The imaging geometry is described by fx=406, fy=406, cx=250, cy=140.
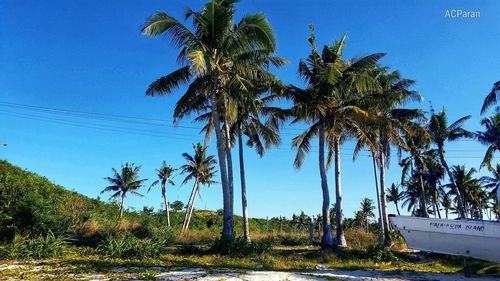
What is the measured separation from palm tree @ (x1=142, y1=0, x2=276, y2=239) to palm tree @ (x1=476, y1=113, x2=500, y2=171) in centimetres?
2121

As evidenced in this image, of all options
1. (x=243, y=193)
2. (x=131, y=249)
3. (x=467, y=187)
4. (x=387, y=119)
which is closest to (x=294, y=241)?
(x=243, y=193)

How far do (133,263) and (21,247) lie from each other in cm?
456

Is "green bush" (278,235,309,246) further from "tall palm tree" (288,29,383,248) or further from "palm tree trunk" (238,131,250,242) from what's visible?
"tall palm tree" (288,29,383,248)

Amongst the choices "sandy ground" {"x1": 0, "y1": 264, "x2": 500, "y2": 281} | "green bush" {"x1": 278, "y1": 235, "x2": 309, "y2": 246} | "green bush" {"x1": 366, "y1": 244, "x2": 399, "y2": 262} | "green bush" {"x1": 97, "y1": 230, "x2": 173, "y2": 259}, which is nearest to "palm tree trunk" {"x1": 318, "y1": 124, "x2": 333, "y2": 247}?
"green bush" {"x1": 366, "y1": 244, "x2": 399, "y2": 262}

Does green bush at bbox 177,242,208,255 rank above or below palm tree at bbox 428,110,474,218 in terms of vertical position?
below

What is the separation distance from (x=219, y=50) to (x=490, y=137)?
24.1 m

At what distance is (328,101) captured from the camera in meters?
21.8

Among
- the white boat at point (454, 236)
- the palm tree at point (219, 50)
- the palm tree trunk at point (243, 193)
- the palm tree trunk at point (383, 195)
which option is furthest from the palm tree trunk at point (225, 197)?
the palm tree trunk at point (383, 195)

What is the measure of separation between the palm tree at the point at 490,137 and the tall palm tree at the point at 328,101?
1491 centimetres

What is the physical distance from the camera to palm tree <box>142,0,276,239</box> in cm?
1756

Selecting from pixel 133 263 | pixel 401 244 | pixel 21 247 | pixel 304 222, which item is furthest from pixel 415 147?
pixel 304 222

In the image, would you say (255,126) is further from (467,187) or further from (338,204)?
(467,187)

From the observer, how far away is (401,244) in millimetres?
23719

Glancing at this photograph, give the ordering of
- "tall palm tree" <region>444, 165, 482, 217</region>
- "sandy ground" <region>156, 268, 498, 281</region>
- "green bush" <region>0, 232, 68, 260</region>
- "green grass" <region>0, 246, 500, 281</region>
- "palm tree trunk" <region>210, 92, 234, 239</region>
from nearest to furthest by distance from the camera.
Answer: "sandy ground" <region>156, 268, 498, 281</region> → "green grass" <region>0, 246, 500, 281</region> → "green bush" <region>0, 232, 68, 260</region> → "palm tree trunk" <region>210, 92, 234, 239</region> → "tall palm tree" <region>444, 165, 482, 217</region>
